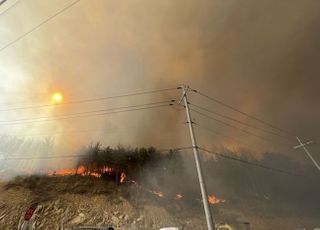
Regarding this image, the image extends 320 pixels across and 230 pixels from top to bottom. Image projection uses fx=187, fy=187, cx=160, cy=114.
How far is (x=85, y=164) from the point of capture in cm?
6178

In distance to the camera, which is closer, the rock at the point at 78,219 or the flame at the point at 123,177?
the rock at the point at 78,219

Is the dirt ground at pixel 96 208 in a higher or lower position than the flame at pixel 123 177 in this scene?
lower

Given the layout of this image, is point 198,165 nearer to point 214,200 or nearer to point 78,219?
point 78,219

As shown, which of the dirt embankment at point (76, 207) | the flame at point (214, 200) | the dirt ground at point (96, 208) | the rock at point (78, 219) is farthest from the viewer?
the flame at point (214, 200)

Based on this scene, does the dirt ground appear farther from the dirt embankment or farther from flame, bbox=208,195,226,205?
flame, bbox=208,195,226,205

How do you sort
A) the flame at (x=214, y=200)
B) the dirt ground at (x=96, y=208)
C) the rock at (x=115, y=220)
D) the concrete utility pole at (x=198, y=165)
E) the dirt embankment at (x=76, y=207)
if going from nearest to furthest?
the concrete utility pole at (x=198, y=165) < the dirt embankment at (x=76, y=207) < the dirt ground at (x=96, y=208) < the rock at (x=115, y=220) < the flame at (x=214, y=200)

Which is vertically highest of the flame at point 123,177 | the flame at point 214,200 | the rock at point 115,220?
the flame at point 123,177

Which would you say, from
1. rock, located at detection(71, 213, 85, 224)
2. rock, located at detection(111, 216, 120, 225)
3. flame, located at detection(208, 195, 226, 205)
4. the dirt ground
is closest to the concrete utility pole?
the dirt ground

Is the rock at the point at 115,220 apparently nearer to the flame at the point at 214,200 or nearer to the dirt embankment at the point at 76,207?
the dirt embankment at the point at 76,207

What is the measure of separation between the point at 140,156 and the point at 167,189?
1386 centimetres

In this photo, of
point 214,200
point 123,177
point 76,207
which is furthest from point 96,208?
point 214,200

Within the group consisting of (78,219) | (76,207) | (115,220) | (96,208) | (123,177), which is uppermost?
(123,177)

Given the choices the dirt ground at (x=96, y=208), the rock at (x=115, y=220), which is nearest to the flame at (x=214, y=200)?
the dirt ground at (x=96, y=208)

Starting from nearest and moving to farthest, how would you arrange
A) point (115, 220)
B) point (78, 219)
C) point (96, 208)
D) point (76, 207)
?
point (78, 219), point (115, 220), point (76, 207), point (96, 208)
